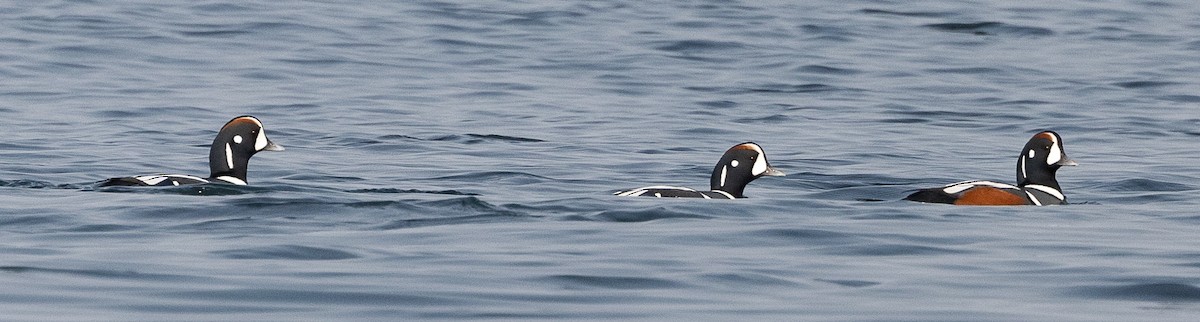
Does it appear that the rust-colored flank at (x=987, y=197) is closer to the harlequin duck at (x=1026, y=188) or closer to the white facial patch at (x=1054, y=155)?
the harlequin duck at (x=1026, y=188)

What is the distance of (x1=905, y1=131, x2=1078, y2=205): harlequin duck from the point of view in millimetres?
12383

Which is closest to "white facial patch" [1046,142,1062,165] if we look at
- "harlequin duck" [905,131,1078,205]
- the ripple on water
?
"harlequin duck" [905,131,1078,205]

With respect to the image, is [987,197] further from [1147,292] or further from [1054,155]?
[1147,292]

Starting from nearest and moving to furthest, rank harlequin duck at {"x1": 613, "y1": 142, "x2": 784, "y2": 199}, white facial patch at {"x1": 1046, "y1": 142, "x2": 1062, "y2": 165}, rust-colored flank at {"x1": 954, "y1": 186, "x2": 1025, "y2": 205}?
rust-colored flank at {"x1": 954, "y1": 186, "x2": 1025, "y2": 205} < harlequin duck at {"x1": 613, "y1": 142, "x2": 784, "y2": 199} < white facial patch at {"x1": 1046, "y1": 142, "x2": 1062, "y2": 165}

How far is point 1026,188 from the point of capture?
13.3 m

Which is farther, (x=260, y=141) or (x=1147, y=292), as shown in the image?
(x=260, y=141)

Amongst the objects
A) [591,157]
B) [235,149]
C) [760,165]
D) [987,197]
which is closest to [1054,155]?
[987,197]

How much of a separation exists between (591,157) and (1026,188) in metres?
4.43

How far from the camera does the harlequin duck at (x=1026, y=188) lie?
40.6 feet

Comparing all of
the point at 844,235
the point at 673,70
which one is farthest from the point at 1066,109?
the point at 844,235

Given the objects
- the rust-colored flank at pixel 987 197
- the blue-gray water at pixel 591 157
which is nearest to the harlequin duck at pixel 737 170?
the blue-gray water at pixel 591 157

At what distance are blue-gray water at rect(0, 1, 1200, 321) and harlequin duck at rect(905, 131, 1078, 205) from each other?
0.78 ft

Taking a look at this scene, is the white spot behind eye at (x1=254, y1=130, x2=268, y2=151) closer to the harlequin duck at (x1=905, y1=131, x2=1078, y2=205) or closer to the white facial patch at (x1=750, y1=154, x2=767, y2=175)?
the white facial patch at (x1=750, y1=154, x2=767, y2=175)

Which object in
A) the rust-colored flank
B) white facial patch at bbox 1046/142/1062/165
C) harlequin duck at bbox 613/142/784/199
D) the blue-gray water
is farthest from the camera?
white facial patch at bbox 1046/142/1062/165
